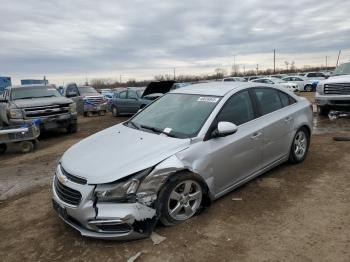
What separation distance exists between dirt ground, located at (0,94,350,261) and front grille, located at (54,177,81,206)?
47cm

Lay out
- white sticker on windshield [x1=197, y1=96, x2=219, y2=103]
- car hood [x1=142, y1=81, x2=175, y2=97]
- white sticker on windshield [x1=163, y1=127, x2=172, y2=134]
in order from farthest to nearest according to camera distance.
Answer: car hood [x1=142, y1=81, x2=175, y2=97]
white sticker on windshield [x1=197, y1=96, x2=219, y2=103]
white sticker on windshield [x1=163, y1=127, x2=172, y2=134]

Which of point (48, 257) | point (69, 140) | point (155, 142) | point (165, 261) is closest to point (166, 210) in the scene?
point (165, 261)

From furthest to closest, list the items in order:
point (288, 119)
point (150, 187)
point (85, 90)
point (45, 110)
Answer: point (85, 90)
point (45, 110)
point (288, 119)
point (150, 187)

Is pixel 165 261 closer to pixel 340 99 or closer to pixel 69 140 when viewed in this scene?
pixel 69 140

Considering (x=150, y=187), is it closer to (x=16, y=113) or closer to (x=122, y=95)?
(x=16, y=113)

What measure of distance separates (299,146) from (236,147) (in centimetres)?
198

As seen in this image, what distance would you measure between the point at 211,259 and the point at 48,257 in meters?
1.68

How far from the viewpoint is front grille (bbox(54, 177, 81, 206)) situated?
3523mm

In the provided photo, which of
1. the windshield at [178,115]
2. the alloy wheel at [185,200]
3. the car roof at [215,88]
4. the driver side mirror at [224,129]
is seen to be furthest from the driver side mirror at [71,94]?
the alloy wheel at [185,200]

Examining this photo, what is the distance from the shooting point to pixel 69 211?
3.56 metres

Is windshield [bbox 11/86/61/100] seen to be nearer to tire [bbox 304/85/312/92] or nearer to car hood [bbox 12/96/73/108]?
car hood [bbox 12/96/73/108]

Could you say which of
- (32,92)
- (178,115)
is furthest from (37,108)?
(178,115)

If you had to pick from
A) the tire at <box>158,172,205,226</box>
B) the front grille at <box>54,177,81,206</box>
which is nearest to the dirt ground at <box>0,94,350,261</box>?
the tire at <box>158,172,205,226</box>

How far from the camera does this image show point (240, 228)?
3.76 m
